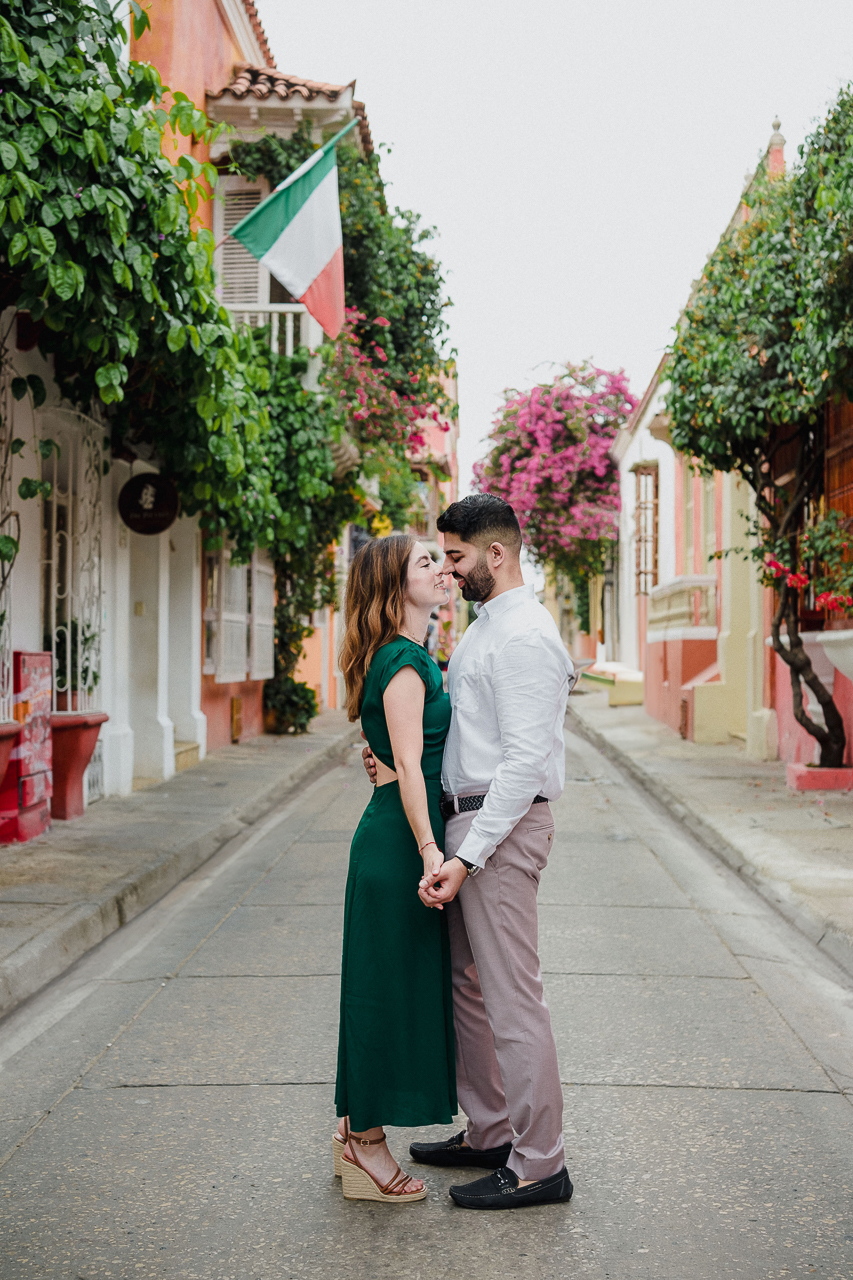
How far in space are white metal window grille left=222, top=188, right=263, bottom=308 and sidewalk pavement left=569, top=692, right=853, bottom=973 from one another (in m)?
7.66

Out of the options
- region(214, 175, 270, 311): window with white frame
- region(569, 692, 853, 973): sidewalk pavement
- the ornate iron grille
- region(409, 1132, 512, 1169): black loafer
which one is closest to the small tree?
region(569, 692, 853, 973): sidewalk pavement

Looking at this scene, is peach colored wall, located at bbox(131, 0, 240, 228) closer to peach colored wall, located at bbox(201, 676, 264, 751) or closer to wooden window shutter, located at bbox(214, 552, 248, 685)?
wooden window shutter, located at bbox(214, 552, 248, 685)

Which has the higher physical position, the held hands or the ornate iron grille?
the ornate iron grille

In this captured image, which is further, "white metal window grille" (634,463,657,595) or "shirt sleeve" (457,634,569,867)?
"white metal window grille" (634,463,657,595)

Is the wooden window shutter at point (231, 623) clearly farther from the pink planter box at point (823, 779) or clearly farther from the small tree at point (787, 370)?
the pink planter box at point (823, 779)

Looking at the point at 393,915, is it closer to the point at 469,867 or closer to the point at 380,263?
the point at 469,867

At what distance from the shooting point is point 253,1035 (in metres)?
4.62

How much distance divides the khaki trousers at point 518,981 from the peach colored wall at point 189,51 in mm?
8891

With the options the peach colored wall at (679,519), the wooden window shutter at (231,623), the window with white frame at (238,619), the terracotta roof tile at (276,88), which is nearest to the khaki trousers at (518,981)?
the window with white frame at (238,619)

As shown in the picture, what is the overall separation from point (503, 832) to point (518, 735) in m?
0.25

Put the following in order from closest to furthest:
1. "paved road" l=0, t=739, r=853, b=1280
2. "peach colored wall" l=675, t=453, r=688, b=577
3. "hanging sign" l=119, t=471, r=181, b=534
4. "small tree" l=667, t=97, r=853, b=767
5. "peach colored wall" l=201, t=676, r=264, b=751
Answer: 1. "paved road" l=0, t=739, r=853, b=1280
2. "small tree" l=667, t=97, r=853, b=767
3. "hanging sign" l=119, t=471, r=181, b=534
4. "peach colored wall" l=201, t=676, r=264, b=751
5. "peach colored wall" l=675, t=453, r=688, b=577

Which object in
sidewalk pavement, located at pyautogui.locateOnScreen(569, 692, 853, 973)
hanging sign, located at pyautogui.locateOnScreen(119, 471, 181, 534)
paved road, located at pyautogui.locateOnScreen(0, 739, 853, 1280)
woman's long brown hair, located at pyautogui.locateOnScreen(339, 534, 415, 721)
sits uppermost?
hanging sign, located at pyautogui.locateOnScreen(119, 471, 181, 534)

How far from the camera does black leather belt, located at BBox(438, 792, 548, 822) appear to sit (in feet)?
10.4

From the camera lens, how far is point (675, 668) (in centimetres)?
1855
